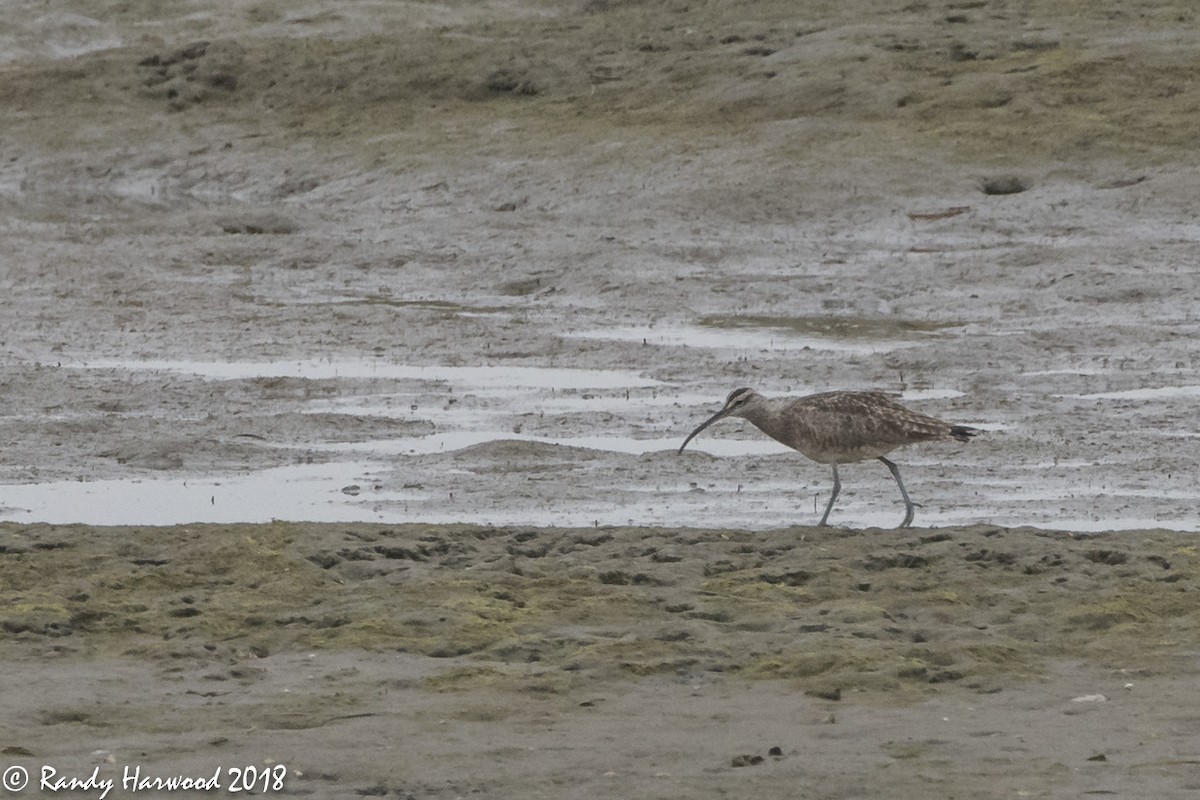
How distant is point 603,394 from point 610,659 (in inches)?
252

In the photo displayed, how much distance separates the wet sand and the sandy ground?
2cm

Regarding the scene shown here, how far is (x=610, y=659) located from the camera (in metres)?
7.63

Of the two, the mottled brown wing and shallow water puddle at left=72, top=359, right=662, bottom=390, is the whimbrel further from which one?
shallow water puddle at left=72, top=359, right=662, bottom=390

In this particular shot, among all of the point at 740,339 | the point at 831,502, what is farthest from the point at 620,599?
the point at 740,339

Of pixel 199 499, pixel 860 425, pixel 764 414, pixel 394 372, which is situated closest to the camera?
pixel 860 425

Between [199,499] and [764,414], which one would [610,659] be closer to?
[764,414]

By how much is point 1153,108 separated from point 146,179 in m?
11.6

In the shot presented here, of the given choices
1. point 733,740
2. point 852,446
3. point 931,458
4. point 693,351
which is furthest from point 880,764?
point 693,351

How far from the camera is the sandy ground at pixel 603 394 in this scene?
7.07 metres

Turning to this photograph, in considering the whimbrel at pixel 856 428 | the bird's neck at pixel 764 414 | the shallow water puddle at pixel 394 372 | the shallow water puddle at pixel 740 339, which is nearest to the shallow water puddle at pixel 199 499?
the bird's neck at pixel 764 414

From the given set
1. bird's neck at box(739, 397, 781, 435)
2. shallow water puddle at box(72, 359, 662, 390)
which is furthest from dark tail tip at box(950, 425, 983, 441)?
shallow water puddle at box(72, 359, 662, 390)

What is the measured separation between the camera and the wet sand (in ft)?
21.3

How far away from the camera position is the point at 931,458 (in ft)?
39.5

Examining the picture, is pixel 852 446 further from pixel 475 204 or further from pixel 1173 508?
pixel 475 204
